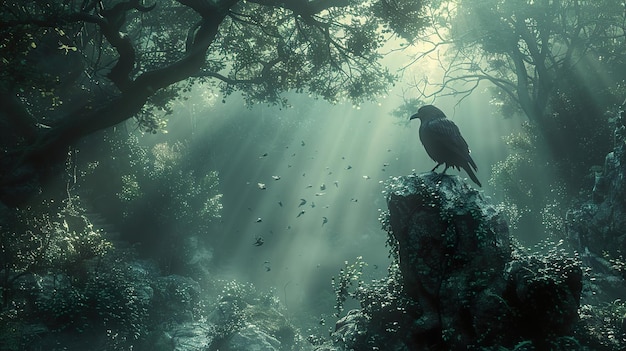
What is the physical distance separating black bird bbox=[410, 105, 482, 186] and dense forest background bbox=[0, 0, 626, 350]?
2.83 feet

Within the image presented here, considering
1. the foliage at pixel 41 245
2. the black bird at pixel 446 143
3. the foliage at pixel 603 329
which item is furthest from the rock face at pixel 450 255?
the foliage at pixel 41 245

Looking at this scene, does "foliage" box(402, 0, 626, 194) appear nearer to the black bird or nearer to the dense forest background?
the dense forest background

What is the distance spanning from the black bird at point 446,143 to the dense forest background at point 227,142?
33.9 inches

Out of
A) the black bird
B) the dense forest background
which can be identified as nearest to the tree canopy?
the dense forest background

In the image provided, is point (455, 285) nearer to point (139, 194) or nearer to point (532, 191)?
point (532, 191)

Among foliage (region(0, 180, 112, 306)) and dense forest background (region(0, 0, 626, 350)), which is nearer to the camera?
dense forest background (region(0, 0, 626, 350))

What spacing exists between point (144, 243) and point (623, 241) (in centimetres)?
2468

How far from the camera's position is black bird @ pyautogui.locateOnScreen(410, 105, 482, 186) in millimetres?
9375

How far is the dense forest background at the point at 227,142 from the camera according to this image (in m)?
10.9

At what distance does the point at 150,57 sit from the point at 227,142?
2650 centimetres

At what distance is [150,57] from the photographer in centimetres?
1670

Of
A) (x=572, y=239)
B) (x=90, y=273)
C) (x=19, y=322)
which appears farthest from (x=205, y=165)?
(x=572, y=239)

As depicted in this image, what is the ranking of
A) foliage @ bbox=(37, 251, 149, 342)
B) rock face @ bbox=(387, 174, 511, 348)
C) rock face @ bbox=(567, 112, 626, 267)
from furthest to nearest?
rock face @ bbox=(567, 112, 626, 267) < foliage @ bbox=(37, 251, 149, 342) < rock face @ bbox=(387, 174, 511, 348)

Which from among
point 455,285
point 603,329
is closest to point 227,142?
point 455,285
